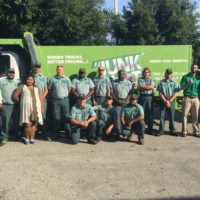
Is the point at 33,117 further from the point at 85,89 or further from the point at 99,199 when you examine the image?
the point at 99,199

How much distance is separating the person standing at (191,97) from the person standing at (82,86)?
231 centimetres

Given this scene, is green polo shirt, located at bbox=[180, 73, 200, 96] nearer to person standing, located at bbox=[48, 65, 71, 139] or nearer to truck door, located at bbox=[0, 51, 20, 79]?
person standing, located at bbox=[48, 65, 71, 139]

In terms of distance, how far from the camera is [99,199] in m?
6.96

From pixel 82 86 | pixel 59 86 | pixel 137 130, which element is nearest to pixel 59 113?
pixel 59 86

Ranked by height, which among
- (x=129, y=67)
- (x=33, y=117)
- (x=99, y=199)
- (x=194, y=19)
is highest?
(x=194, y=19)

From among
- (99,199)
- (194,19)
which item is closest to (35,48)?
(99,199)

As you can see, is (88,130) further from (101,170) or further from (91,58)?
(101,170)

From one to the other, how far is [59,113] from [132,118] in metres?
1.76

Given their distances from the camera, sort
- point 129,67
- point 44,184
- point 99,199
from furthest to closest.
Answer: point 129,67, point 44,184, point 99,199

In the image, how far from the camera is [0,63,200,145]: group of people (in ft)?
36.3

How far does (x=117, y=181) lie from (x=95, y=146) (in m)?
3.06

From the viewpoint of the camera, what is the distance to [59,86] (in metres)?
11.5

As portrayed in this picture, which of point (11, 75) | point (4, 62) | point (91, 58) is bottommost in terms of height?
point (11, 75)

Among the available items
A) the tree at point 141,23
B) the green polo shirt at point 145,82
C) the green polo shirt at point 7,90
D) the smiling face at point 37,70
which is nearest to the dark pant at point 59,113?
the smiling face at point 37,70
